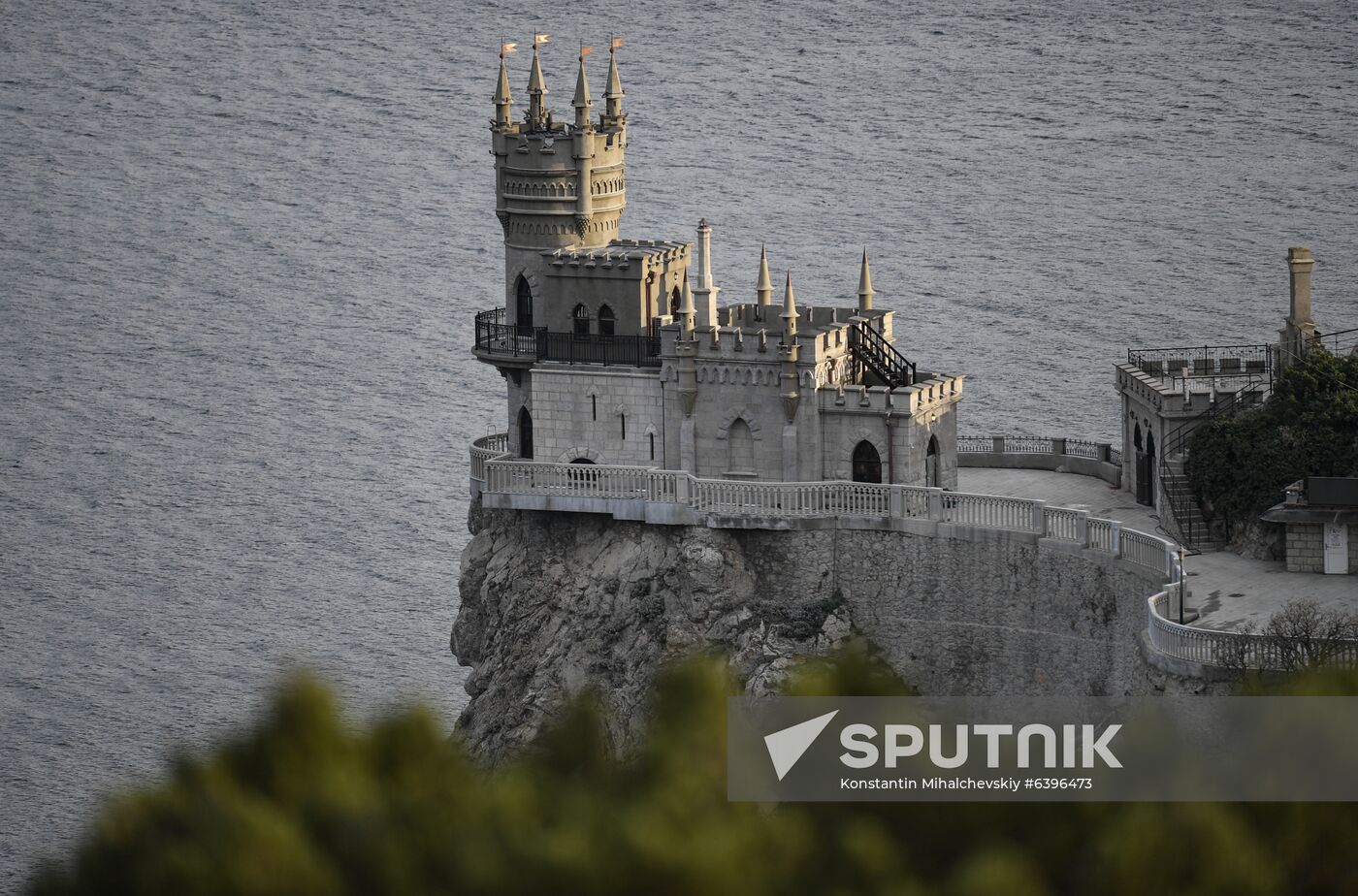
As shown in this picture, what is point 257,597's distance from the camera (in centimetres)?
12862

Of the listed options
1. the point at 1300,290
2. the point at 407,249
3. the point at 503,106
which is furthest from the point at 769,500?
the point at 407,249

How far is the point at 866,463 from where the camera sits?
86875 mm

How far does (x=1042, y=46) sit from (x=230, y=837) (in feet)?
482

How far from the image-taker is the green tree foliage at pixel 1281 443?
263 ft

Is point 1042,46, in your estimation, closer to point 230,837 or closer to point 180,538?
point 180,538

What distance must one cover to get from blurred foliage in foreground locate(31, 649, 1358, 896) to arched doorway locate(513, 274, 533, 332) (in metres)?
→ 40.5

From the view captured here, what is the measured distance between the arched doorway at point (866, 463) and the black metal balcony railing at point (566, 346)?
6327 mm

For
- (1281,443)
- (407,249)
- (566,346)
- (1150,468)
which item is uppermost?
(407,249)

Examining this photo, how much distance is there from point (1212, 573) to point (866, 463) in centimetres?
1195

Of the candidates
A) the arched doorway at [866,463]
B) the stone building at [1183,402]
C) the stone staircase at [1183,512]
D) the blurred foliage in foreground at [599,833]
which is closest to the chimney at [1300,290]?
the stone building at [1183,402]

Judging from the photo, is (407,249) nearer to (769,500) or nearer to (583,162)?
(583,162)

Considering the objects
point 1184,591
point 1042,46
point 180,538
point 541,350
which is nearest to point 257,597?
point 180,538

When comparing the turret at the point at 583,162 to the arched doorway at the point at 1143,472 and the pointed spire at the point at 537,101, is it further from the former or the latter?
the arched doorway at the point at 1143,472

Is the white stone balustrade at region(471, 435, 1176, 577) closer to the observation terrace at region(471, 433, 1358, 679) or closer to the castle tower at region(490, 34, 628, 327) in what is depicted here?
the observation terrace at region(471, 433, 1358, 679)
